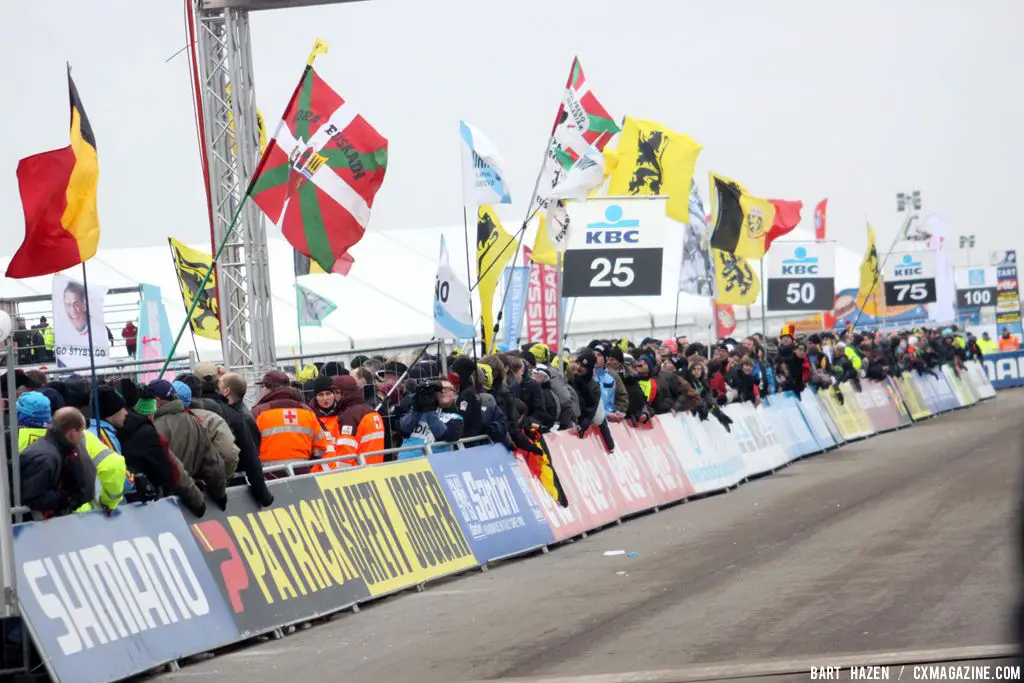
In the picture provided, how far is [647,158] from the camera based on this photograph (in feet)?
82.1

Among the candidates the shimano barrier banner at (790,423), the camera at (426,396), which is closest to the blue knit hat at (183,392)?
the camera at (426,396)

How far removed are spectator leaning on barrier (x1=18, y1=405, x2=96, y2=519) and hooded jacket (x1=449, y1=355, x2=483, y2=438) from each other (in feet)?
19.7

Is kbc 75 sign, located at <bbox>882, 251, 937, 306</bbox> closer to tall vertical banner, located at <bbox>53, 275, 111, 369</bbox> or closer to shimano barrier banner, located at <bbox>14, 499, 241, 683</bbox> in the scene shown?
tall vertical banner, located at <bbox>53, 275, 111, 369</bbox>

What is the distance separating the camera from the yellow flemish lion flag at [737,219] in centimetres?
2862

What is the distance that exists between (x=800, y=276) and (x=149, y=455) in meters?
23.2

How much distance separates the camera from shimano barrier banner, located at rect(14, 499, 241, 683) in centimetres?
915

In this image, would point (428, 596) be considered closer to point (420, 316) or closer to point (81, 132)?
point (81, 132)

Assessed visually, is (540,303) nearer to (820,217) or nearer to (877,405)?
(877,405)

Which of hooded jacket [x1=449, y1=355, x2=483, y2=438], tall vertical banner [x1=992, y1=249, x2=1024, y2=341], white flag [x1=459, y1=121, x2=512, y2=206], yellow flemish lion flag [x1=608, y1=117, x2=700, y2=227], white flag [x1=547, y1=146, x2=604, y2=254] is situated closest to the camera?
hooded jacket [x1=449, y1=355, x2=483, y2=438]

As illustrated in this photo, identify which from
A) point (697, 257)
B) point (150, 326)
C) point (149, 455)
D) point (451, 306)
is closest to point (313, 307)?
point (697, 257)

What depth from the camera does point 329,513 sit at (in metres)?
12.5

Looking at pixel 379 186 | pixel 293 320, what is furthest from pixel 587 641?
pixel 293 320

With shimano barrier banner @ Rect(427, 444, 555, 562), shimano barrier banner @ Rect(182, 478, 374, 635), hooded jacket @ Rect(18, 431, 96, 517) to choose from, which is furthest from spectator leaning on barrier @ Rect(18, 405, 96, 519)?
shimano barrier banner @ Rect(427, 444, 555, 562)

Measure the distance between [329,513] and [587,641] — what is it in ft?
11.1
